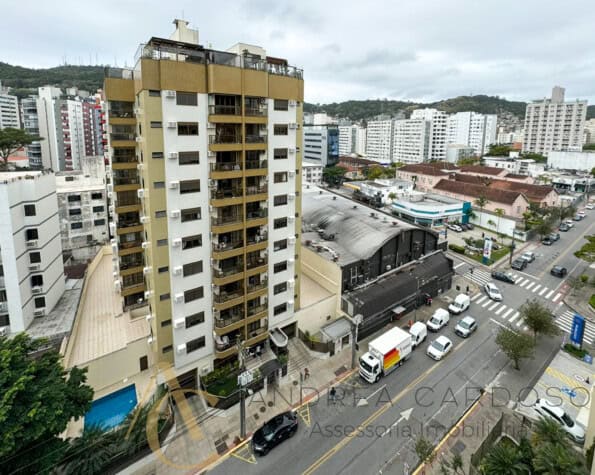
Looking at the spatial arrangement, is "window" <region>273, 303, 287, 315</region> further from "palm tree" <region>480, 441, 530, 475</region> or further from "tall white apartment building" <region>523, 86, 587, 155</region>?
"tall white apartment building" <region>523, 86, 587, 155</region>

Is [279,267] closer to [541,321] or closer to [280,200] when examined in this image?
[280,200]

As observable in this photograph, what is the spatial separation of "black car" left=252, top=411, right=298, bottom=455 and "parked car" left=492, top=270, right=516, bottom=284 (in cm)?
3990

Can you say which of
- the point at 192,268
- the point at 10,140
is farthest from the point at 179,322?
the point at 10,140

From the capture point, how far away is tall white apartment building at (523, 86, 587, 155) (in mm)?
148525

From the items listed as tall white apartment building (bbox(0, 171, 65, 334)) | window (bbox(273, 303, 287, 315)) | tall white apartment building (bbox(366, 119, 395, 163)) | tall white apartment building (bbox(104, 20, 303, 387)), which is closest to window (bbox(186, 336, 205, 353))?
tall white apartment building (bbox(104, 20, 303, 387))

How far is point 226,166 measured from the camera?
25.3 metres

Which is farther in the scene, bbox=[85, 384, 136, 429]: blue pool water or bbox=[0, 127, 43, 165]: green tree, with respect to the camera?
bbox=[0, 127, 43, 165]: green tree

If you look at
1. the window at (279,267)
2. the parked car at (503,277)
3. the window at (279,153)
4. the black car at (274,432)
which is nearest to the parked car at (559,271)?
the parked car at (503,277)

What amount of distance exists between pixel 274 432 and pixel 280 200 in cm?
1827

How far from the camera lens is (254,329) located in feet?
96.1

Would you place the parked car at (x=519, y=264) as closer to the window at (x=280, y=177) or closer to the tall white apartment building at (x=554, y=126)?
the window at (x=280, y=177)

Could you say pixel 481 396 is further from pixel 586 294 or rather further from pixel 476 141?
pixel 476 141

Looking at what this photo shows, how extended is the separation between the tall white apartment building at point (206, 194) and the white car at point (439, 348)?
46.9 ft

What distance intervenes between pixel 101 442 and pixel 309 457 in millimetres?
13538
